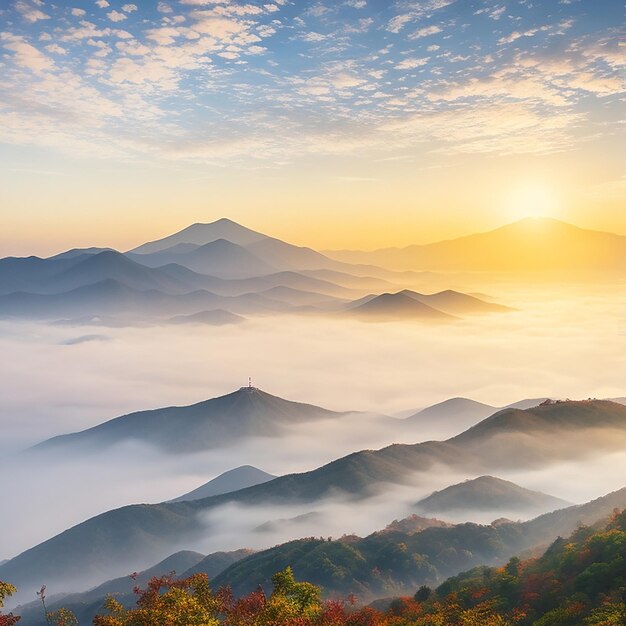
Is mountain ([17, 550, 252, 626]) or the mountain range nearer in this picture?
the mountain range

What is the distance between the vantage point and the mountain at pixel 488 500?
552 ft

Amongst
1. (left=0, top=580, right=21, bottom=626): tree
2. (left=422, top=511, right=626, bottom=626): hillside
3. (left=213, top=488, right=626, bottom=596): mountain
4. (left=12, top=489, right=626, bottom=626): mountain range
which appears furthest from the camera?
(left=213, top=488, right=626, bottom=596): mountain

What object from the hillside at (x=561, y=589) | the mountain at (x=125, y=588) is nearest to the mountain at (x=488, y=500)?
the mountain at (x=125, y=588)

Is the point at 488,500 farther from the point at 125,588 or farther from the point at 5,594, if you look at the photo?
the point at 5,594

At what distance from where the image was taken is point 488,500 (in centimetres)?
17050

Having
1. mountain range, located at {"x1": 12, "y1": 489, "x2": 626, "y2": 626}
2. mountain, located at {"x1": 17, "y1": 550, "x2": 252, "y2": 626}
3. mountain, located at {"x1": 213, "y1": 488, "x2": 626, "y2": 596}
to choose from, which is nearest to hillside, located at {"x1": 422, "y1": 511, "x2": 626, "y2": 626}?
mountain range, located at {"x1": 12, "y1": 489, "x2": 626, "y2": 626}

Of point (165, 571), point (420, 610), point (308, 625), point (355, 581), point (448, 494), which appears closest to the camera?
point (308, 625)

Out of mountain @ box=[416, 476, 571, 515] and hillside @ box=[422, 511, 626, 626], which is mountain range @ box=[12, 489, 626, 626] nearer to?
mountain @ box=[416, 476, 571, 515]

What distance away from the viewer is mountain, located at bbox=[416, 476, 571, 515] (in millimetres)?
Answer: 168375

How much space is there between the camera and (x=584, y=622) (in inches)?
1734

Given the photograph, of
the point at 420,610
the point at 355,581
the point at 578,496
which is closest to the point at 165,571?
the point at 355,581

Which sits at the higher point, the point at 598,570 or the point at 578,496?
the point at 598,570

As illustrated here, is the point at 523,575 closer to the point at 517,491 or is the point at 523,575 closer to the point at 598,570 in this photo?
the point at 598,570

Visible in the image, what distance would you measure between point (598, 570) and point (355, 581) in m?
79.6
